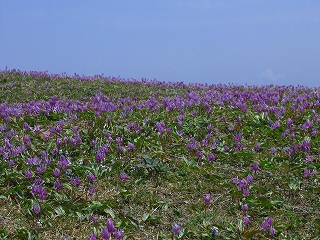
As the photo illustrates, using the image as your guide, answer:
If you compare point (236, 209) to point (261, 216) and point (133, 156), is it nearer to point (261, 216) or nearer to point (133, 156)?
point (261, 216)

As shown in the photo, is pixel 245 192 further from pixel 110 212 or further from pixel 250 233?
pixel 110 212

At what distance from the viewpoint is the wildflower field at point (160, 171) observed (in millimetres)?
7109

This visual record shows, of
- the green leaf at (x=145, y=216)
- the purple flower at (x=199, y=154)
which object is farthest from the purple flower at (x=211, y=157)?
the green leaf at (x=145, y=216)

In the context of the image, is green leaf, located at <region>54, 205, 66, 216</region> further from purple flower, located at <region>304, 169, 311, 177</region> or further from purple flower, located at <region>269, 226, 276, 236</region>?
purple flower, located at <region>304, 169, 311, 177</region>

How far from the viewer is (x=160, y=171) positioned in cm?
891

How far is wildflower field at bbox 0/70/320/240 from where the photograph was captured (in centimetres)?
711

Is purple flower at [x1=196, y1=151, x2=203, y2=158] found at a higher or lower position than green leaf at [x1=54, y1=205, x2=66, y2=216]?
higher

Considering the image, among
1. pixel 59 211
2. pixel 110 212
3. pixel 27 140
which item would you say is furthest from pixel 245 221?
pixel 27 140

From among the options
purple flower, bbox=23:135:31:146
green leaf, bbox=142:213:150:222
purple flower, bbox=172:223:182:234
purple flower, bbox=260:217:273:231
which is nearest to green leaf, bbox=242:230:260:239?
purple flower, bbox=260:217:273:231

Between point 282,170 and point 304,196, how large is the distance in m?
0.89

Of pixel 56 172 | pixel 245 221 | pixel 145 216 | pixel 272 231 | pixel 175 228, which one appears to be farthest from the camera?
pixel 56 172

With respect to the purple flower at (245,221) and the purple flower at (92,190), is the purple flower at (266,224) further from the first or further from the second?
the purple flower at (92,190)

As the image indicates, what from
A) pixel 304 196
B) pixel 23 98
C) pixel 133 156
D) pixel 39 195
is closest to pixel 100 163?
pixel 133 156

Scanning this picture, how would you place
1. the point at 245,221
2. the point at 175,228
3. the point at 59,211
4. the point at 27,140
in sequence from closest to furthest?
1. the point at 175,228
2. the point at 245,221
3. the point at 59,211
4. the point at 27,140
